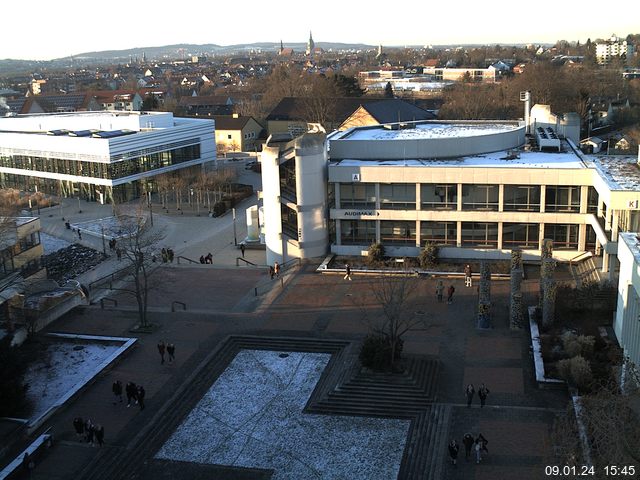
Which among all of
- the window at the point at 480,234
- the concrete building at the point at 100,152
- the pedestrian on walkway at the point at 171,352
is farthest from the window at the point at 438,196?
the concrete building at the point at 100,152

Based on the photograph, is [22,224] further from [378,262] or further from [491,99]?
[491,99]

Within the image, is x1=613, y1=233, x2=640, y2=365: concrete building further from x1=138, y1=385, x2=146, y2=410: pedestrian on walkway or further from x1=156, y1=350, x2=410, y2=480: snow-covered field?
x1=138, y1=385, x2=146, y2=410: pedestrian on walkway

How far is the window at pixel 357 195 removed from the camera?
41.1 metres

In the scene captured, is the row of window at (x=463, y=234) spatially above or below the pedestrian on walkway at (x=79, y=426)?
above

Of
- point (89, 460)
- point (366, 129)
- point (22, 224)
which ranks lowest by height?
point (89, 460)

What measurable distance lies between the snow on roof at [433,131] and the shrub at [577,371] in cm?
2360

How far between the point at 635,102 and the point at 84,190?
83549 mm

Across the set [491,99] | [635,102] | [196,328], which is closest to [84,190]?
[196,328]

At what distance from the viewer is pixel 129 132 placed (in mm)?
67938

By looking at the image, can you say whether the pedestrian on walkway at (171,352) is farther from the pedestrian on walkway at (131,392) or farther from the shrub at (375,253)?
the shrub at (375,253)

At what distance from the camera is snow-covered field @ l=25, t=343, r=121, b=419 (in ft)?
85.9

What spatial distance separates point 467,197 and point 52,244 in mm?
29808

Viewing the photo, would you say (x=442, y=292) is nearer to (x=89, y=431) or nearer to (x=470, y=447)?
(x=470, y=447)

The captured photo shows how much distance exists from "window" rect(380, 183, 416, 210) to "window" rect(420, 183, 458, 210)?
1.92ft
